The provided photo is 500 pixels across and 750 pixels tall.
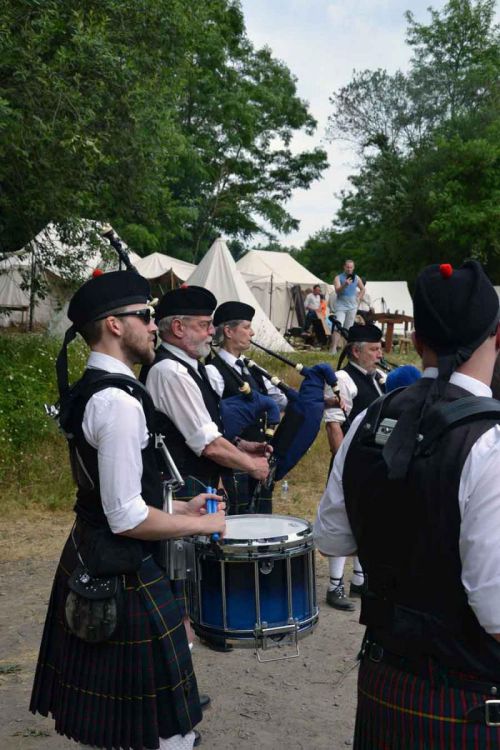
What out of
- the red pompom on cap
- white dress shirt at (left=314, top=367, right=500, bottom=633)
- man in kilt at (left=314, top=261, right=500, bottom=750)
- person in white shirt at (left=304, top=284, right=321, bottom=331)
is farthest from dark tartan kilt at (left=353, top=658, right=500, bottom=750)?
person in white shirt at (left=304, top=284, right=321, bottom=331)

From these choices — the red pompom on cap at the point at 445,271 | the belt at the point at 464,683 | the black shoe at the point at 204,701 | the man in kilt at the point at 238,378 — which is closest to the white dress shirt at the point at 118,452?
the belt at the point at 464,683

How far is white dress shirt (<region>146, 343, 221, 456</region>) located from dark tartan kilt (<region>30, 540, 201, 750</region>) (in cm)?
123

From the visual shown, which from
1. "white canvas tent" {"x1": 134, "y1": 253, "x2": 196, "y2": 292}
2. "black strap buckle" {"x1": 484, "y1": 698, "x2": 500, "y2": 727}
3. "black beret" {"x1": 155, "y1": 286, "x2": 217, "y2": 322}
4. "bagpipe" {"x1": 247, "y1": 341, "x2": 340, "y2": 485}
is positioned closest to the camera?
"black strap buckle" {"x1": 484, "y1": 698, "x2": 500, "y2": 727}

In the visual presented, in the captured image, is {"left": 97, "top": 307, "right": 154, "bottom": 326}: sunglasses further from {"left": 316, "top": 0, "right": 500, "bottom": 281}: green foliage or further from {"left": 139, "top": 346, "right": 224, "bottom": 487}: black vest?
{"left": 316, "top": 0, "right": 500, "bottom": 281}: green foliage

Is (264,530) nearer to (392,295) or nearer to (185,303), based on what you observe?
(185,303)

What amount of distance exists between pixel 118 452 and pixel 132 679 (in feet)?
2.38

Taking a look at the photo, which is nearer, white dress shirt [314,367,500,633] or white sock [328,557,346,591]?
white dress shirt [314,367,500,633]

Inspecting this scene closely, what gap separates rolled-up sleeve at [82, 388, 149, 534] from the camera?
2.48 meters

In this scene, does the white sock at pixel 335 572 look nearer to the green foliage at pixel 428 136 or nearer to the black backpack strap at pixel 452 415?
the black backpack strap at pixel 452 415

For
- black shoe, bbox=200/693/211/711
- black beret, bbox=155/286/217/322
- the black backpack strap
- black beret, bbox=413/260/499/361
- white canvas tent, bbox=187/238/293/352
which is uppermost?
white canvas tent, bbox=187/238/293/352

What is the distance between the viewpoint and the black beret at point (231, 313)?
17.7 ft

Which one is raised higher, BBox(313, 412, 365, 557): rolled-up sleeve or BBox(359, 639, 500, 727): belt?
BBox(313, 412, 365, 557): rolled-up sleeve

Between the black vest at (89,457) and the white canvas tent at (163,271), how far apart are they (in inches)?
770

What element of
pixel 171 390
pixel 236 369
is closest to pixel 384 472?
pixel 171 390
